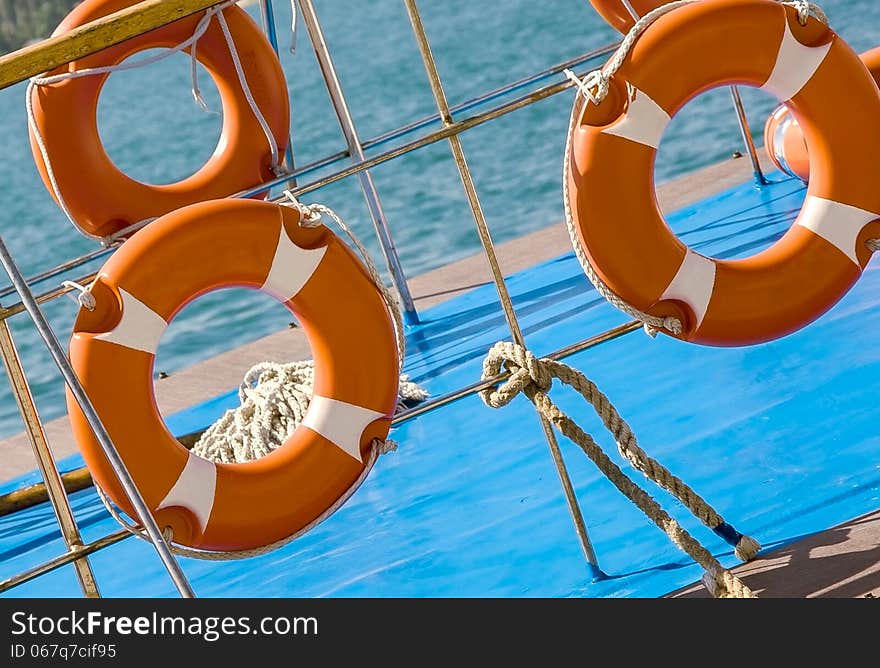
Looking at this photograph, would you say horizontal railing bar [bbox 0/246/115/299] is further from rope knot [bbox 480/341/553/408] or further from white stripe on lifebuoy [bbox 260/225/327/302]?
rope knot [bbox 480/341/553/408]

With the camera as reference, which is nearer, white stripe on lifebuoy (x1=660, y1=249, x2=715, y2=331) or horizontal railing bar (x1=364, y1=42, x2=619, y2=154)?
white stripe on lifebuoy (x1=660, y1=249, x2=715, y2=331)

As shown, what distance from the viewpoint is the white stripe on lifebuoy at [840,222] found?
2.12 metres

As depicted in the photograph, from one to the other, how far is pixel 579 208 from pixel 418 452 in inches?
47.0

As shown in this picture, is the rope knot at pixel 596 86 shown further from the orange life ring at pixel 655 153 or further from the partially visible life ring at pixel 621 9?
the partially visible life ring at pixel 621 9

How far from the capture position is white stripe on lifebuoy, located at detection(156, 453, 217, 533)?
6.25 feet

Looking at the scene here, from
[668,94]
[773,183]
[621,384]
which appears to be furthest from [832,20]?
[668,94]

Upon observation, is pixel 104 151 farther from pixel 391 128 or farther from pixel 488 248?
pixel 391 128

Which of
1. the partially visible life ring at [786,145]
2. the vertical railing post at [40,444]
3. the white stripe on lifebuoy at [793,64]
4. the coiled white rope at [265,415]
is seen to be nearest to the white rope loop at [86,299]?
the vertical railing post at [40,444]

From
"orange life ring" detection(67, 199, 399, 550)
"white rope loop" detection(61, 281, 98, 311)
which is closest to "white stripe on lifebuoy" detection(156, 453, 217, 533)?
"orange life ring" detection(67, 199, 399, 550)

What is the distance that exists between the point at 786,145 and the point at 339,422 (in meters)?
2.57

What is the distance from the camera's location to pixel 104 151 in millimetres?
2904

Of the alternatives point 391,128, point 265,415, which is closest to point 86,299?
point 265,415

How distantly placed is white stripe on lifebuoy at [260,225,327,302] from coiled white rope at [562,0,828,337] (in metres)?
0.41

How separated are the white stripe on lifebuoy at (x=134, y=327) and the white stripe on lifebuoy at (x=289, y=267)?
0.19 meters
